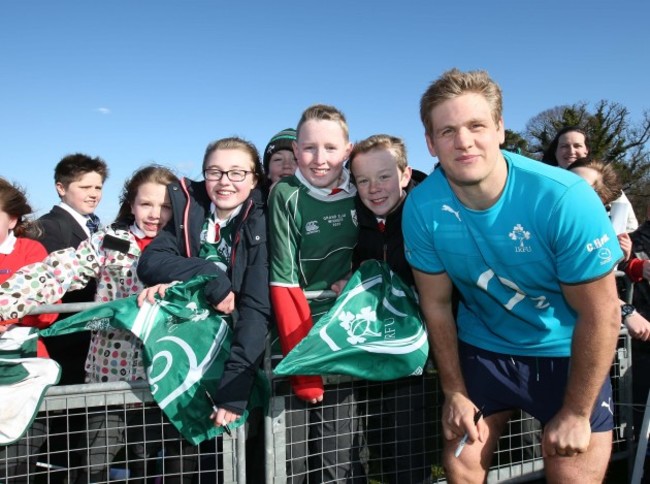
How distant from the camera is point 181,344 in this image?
119 inches

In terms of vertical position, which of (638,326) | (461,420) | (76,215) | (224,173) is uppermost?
(224,173)

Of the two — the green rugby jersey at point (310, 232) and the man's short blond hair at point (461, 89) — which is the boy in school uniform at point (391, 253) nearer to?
the green rugby jersey at point (310, 232)

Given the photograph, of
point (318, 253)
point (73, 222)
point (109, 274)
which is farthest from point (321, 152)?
point (73, 222)


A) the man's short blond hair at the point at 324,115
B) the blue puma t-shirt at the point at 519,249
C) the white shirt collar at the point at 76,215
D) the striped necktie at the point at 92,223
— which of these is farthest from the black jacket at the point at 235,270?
the striped necktie at the point at 92,223

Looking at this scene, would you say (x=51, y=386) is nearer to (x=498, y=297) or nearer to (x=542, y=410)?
(x=498, y=297)

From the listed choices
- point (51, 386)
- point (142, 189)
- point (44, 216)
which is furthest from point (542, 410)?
point (44, 216)

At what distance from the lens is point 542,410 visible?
2877mm

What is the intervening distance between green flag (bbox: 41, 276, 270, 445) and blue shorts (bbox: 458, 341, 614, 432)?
1.24 meters

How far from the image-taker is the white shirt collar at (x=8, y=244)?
3355mm

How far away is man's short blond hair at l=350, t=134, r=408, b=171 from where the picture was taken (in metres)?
3.33

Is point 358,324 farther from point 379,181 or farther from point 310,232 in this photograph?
point 379,181

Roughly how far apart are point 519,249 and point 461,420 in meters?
1.00

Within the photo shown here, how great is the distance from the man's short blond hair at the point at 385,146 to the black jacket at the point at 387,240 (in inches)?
11.6

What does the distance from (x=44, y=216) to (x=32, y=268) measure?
54.9 inches
